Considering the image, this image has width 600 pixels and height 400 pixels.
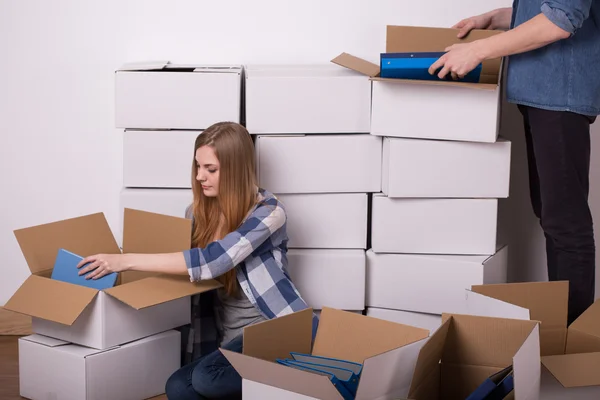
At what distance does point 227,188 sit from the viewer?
1.83 meters

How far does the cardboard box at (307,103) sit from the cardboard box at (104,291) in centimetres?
37

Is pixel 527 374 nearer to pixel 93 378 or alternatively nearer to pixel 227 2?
pixel 93 378

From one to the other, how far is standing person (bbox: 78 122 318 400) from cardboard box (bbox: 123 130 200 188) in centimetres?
14

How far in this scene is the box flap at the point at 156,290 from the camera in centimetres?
167

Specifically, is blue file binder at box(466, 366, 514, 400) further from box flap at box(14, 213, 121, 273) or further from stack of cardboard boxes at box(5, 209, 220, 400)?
box flap at box(14, 213, 121, 273)

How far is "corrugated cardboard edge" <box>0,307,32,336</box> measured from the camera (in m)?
2.28

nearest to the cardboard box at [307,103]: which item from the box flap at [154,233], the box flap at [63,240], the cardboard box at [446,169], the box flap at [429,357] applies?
the cardboard box at [446,169]

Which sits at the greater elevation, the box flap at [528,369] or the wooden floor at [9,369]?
the box flap at [528,369]

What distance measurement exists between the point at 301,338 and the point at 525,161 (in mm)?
1174

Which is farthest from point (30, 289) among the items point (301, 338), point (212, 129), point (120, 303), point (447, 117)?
point (447, 117)

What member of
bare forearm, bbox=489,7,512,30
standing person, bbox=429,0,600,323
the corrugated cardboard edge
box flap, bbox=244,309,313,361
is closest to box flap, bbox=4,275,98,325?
box flap, bbox=244,309,313,361

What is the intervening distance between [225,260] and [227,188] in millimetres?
177

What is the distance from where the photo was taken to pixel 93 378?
1.70m

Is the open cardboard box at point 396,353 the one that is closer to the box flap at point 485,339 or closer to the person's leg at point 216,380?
the box flap at point 485,339
